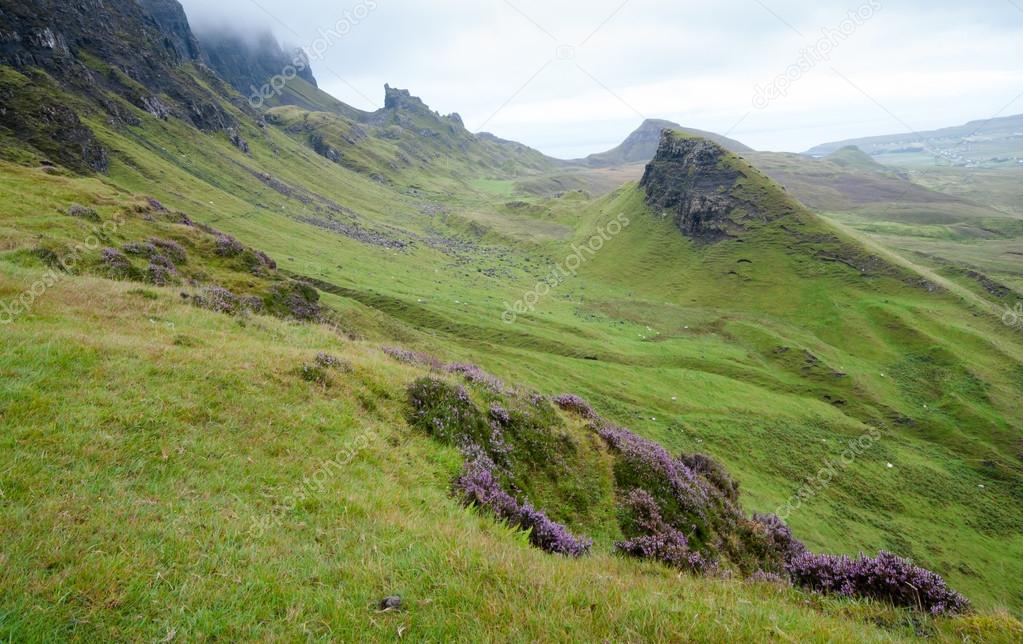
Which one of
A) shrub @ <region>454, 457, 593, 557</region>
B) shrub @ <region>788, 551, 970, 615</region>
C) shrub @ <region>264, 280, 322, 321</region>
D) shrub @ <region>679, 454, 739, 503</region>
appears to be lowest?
shrub @ <region>264, 280, 322, 321</region>

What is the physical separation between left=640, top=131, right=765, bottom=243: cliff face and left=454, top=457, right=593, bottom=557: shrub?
118292mm

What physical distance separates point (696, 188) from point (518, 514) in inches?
5350

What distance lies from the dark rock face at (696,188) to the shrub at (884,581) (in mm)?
116861

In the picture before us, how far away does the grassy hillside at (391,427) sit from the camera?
225 inches

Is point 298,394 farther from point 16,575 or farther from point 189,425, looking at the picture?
point 16,575

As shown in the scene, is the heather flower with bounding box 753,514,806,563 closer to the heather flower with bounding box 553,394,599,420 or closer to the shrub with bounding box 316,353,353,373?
the heather flower with bounding box 553,394,599,420

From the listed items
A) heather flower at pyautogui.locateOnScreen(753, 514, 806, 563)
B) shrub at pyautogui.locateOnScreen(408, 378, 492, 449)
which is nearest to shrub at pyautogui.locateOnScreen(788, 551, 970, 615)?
heather flower at pyautogui.locateOnScreen(753, 514, 806, 563)

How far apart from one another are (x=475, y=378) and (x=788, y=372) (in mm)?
63723

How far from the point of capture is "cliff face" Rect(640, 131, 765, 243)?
11681 centimetres

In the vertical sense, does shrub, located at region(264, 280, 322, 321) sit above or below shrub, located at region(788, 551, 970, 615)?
below

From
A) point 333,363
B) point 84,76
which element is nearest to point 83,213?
point 333,363

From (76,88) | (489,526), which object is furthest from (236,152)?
(489,526)

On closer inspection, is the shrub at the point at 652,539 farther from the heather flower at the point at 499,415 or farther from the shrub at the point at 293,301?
the shrub at the point at 293,301

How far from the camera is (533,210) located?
618 ft
